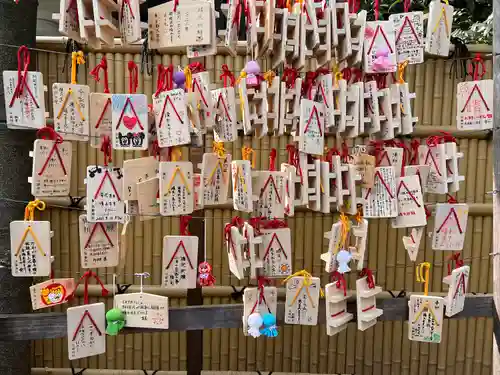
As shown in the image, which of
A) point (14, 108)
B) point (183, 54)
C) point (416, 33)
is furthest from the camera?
point (183, 54)

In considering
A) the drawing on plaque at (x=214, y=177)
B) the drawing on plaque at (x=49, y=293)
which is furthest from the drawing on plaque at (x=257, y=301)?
the drawing on plaque at (x=49, y=293)

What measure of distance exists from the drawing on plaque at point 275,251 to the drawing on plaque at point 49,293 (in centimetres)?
59

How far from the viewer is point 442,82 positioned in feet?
7.32

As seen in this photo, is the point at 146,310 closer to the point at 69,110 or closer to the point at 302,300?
the point at 302,300

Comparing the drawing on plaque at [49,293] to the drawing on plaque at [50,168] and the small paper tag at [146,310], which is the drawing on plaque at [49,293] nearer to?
the small paper tag at [146,310]

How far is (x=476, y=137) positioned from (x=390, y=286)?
799mm

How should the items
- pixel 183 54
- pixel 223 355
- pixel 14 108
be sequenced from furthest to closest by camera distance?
1. pixel 223 355
2. pixel 183 54
3. pixel 14 108

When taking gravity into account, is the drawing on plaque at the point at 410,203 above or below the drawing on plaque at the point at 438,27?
below

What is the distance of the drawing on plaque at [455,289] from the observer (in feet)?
5.09

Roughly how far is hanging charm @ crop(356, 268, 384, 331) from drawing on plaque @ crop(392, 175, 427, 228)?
0.21 metres

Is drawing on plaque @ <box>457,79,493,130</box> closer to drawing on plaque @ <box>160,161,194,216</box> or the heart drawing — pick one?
drawing on plaque @ <box>160,161,194,216</box>

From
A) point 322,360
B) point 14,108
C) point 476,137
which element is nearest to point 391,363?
point 322,360

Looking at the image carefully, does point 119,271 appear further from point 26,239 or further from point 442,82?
point 442,82

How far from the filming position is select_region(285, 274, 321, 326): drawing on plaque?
148cm
